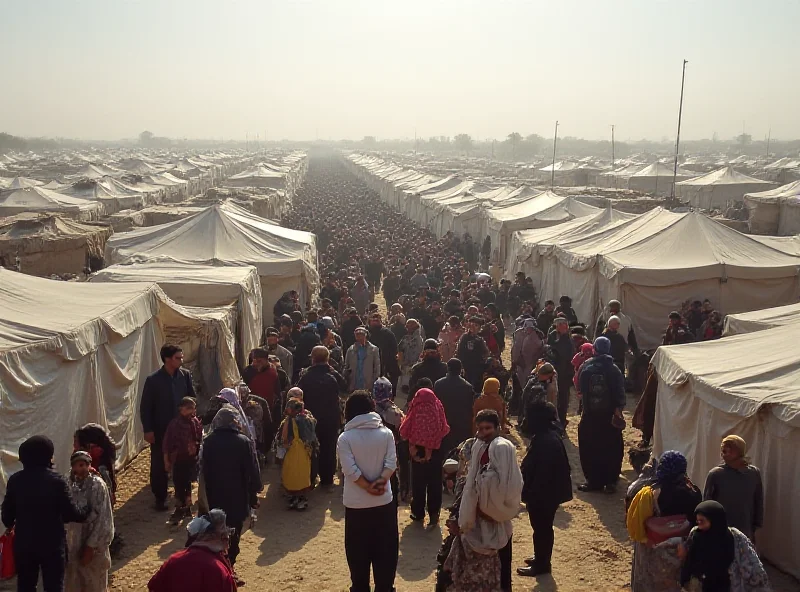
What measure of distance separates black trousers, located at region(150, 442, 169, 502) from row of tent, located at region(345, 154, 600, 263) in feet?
48.7

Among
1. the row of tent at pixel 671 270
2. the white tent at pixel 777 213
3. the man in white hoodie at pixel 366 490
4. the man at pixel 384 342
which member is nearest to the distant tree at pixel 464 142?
the white tent at pixel 777 213

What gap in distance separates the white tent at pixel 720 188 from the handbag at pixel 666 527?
35.6 m

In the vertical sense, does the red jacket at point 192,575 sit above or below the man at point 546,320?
above

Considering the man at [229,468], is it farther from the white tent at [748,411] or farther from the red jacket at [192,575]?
the white tent at [748,411]

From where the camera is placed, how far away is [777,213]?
27203mm

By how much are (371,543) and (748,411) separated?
3.28 meters

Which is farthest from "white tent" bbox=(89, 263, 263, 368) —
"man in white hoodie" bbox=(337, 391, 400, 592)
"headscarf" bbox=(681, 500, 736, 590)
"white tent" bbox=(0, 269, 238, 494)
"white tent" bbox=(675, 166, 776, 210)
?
"white tent" bbox=(675, 166, 776, 210)

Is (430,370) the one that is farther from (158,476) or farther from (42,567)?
(42,567)

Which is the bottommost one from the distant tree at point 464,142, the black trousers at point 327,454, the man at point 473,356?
the black trousers at point 327,454

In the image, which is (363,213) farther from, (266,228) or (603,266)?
(603,266)

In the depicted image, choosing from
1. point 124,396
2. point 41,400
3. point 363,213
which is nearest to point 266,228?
point 124,396

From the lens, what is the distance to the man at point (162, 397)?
22.5ft

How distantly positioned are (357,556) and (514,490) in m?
1.21

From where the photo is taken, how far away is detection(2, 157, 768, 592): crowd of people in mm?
4414
